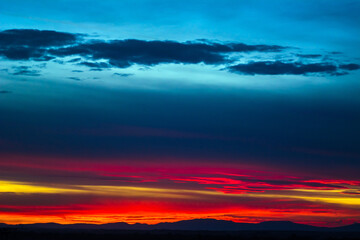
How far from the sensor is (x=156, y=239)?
6047cm

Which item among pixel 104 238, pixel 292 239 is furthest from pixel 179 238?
pixel 292 239

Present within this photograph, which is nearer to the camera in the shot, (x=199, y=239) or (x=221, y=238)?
(x=199, y=239)

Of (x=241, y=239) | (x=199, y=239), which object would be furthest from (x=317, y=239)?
(x=199, y=239)

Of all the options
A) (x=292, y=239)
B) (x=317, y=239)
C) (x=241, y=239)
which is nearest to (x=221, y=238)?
(x=241, y=239)

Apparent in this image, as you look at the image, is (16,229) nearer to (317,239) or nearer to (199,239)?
(199,239)

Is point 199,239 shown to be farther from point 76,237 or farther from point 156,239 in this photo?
point 76,237

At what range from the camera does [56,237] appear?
202 feet

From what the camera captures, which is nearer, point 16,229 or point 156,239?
point 156,239

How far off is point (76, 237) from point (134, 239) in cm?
658

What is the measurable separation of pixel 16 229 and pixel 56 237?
764 centimetres

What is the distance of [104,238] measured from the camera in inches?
2418

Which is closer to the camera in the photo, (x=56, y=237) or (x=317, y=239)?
(x=56, y=237)

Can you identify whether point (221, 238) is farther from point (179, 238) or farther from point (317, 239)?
point (317, 239)

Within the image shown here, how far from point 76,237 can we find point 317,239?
28.0m
